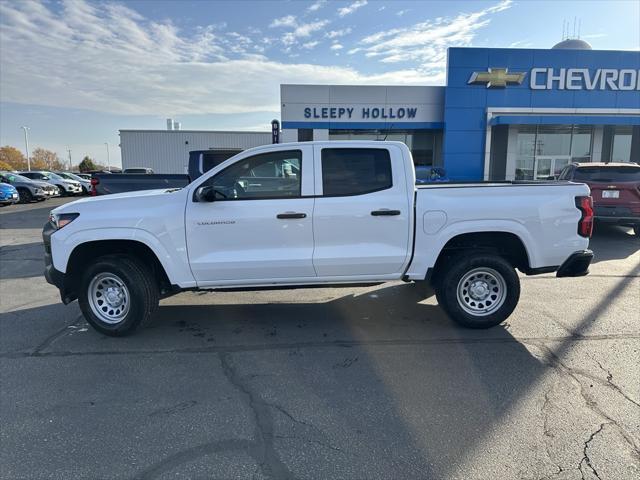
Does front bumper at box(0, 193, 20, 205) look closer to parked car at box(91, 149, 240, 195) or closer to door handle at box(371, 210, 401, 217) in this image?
parked car at box(91, 149, 240, 195)

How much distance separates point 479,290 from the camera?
4992 millimetres

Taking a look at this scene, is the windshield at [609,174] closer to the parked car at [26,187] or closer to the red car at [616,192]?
the red car at [616,192]

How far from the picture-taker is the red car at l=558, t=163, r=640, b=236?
32.6 ft

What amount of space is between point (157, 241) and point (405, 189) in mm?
2680

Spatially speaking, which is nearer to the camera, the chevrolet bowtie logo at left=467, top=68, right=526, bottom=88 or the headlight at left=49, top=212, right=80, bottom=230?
the headlight at left=49, top=212, right=80, bottom=230

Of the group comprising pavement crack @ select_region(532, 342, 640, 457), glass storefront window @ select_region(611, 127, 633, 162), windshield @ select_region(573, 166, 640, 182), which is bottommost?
pavement crack @ select_region(532, 342, 640, 457)

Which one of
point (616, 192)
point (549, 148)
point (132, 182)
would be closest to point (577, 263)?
point (616, 192)

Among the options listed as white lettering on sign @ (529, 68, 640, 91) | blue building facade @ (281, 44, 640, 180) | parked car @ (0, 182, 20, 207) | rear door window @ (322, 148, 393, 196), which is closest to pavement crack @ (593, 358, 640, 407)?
rear door window @ (322, 148, 393, 196)

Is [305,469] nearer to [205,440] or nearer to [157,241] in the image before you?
[205,440]

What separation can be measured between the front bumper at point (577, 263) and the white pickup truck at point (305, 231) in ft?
0.04

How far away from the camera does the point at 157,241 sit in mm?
4602

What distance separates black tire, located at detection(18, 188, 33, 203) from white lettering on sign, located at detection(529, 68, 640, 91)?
2676 centimetres

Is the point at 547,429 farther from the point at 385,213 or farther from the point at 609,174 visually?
the point at 609,174

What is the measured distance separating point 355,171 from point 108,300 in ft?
10.0
